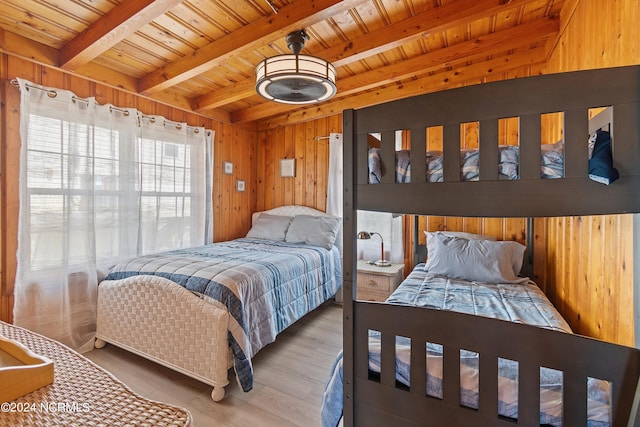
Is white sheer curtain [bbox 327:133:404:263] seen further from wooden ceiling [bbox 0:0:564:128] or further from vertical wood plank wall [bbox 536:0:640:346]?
vertical wood plank wall [bbox 536:0:640:346]

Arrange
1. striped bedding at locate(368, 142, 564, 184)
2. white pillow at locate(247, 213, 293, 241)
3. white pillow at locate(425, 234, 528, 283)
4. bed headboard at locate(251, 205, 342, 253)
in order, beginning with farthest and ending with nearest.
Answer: bed headboard at locate(251, 205, 342, 253)
white pillow at locate(247, 213, 293, 241)
white pillow at locate(425, 234, 528, 283)
striped bedding at locate(368, 142, 564, 184)

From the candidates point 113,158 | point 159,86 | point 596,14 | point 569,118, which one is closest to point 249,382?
point 569,118

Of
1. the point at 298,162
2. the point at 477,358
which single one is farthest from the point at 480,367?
the point at 298,162

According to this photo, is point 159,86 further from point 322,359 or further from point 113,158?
point 322,359

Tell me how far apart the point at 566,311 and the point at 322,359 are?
1752mm

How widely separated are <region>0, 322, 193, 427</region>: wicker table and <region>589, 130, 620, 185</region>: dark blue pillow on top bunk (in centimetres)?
124

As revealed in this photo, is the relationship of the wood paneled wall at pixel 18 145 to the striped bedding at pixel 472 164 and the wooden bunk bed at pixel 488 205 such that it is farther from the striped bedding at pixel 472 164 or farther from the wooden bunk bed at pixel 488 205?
the striped bedding at pixel 472 164

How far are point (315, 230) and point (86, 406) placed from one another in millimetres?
2822

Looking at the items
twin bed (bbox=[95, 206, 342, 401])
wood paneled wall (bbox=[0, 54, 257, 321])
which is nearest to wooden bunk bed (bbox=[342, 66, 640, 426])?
twin bed (bbox=[95, 206, 342, 401])

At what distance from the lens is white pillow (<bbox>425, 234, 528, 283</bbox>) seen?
7.14ft

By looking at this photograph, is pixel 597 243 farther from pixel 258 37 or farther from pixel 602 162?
pixel 258 37

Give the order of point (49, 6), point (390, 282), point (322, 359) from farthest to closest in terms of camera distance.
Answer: point (390, 282) → point (322, 359) → point (49, 6)

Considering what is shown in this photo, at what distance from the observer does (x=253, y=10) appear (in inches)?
76.3

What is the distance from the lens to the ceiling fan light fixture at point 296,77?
172 centimetres
